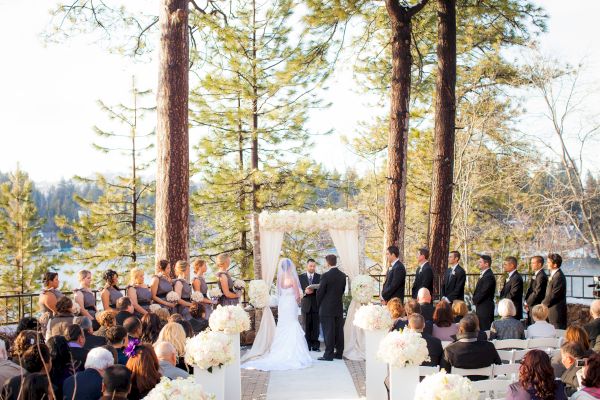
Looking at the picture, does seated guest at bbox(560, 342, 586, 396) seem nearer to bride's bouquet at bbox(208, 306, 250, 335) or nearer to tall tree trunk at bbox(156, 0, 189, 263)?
bride's bouquet at bbox(208, 306, 250, 335)

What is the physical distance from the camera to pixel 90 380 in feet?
13.9

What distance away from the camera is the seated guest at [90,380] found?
4199 mm

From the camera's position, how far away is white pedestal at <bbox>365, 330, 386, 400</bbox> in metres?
7.19

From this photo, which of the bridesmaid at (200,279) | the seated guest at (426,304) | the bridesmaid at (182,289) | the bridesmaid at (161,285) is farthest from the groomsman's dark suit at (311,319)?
the seated guest at (426,304)

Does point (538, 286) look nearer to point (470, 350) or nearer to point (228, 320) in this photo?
point (470, 350)

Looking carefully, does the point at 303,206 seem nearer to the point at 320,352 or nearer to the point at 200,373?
the point at 320,352

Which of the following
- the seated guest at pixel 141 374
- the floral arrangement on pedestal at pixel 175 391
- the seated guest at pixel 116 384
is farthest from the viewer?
the seated guest at pixel 141 374

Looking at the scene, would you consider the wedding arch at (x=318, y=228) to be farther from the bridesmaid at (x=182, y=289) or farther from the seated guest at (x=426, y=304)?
the seated guest at (x=426, y=304)

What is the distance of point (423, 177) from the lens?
73.4ft

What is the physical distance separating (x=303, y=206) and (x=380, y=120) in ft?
15.4

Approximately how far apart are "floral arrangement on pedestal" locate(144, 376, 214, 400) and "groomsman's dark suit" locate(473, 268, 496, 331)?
6.48 metres

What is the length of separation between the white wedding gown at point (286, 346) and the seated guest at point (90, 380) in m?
5.01

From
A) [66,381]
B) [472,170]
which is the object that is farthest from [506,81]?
[66,381]

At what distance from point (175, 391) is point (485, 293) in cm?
672
